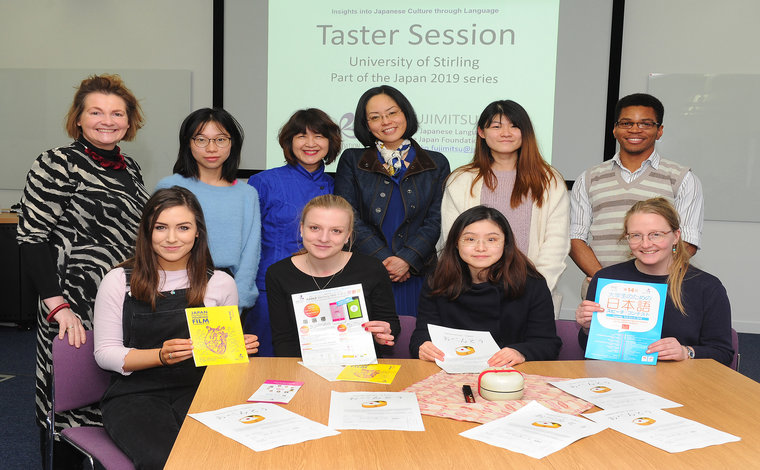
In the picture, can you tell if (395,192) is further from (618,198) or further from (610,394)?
(610,394)

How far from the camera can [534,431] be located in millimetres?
1525

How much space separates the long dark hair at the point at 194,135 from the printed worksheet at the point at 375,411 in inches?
60.1

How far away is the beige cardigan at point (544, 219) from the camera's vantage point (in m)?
2.91

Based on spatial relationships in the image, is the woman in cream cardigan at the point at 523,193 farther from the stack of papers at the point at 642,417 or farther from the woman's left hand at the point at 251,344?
the woman's left hand at the point at 251,344

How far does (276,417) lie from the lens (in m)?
1.59

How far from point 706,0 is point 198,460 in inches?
231

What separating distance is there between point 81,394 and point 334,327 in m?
0.93

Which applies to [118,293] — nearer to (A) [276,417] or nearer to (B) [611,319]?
(A) [276,417]

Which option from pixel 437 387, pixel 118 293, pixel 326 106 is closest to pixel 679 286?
pixel 437 387

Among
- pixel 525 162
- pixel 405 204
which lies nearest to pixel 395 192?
pixel 405 204

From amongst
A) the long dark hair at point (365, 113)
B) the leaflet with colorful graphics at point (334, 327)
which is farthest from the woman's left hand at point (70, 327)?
the long dark hair at point (365, 113)

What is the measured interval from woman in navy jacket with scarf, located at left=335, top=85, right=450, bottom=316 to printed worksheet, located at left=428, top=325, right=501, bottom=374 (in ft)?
2.66

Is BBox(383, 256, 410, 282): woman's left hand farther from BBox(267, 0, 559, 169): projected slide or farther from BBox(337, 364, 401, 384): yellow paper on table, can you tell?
BBox(267, 0, 559, 169): projected slide

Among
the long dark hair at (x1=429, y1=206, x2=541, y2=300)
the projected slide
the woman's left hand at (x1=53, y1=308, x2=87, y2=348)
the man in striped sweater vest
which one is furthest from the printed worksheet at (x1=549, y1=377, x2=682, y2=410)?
the projected slide
